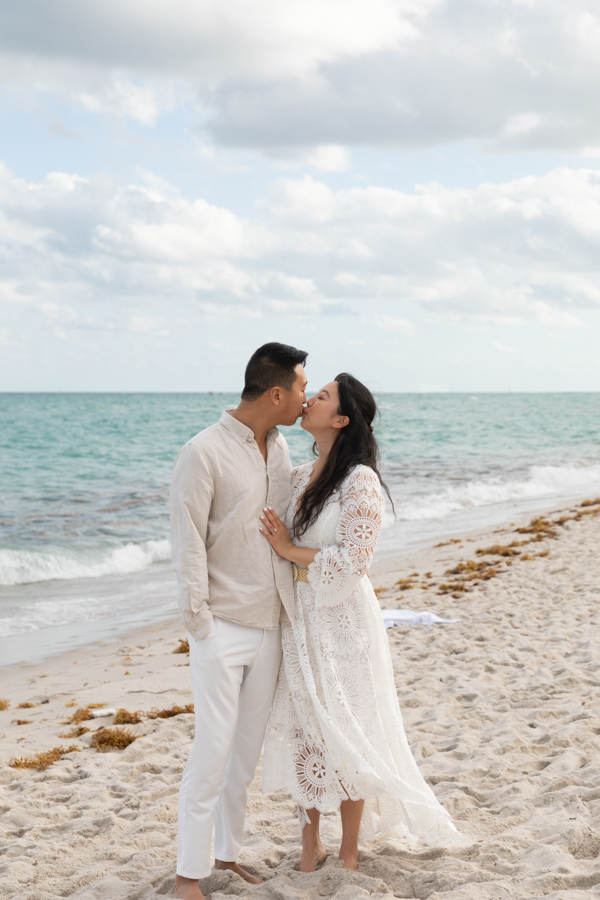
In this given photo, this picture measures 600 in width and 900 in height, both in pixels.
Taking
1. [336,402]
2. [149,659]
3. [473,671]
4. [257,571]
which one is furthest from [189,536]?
[149,659]

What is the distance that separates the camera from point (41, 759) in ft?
15.7

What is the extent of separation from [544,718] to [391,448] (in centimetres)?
2759

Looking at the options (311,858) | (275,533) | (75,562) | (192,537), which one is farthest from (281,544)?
(75,562)

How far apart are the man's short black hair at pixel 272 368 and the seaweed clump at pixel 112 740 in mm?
3078

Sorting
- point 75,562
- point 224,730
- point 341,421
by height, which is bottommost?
point 75,562

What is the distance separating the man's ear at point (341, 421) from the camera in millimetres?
3229

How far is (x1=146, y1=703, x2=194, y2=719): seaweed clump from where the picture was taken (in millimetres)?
5539

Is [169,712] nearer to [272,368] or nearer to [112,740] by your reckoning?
[112,740]

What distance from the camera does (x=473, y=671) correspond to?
19.3 ft

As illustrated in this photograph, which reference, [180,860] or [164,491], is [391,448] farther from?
[180,860]

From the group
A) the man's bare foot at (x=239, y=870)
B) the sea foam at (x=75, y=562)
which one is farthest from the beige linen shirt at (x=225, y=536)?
the sea foam at (x=75, y=562)

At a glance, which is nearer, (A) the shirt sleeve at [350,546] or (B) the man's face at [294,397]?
(A) the shirt sleeve at [350,546]

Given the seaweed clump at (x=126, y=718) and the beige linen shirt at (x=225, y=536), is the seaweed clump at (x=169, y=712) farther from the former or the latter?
the beige linen shirt at (x=225, y=536)

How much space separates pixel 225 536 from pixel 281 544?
24 cm
